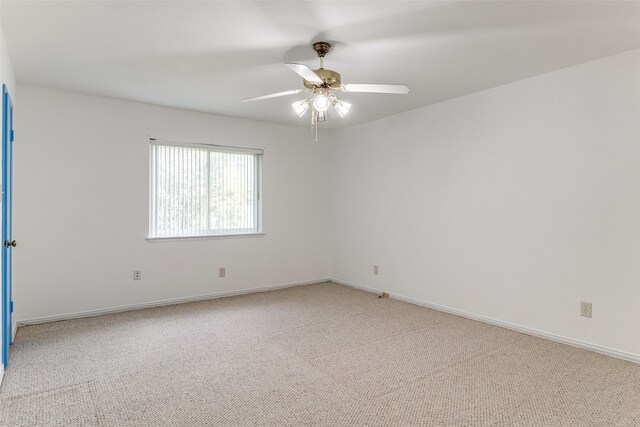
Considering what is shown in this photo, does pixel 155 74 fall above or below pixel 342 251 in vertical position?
above

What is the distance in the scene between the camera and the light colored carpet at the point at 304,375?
6.82ft

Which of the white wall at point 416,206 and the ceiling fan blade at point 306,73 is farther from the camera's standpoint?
the white wall at point 416,206

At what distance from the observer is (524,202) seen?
349 cm

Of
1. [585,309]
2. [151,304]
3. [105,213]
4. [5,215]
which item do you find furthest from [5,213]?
[585,309]

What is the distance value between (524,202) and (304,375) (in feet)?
8.15

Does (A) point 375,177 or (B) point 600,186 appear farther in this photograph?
(A) point 375,177

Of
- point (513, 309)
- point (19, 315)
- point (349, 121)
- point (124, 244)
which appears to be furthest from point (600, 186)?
point (19, 315)

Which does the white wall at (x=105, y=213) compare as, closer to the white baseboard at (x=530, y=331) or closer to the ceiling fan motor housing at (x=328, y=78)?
the white baseboard at (x=530, y=331)

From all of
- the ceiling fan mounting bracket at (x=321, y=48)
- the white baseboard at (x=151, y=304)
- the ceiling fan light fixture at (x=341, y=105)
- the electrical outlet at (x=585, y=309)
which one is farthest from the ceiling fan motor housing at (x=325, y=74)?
the white baseboard at (x=151, y=304)

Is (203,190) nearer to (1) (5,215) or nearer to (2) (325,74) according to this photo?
(1) (5,215)

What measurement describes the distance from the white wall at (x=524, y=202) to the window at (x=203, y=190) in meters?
1.65

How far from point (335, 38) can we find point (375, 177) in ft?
8.58

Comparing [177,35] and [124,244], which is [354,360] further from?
[124,244]

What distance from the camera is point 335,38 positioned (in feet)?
8.56
